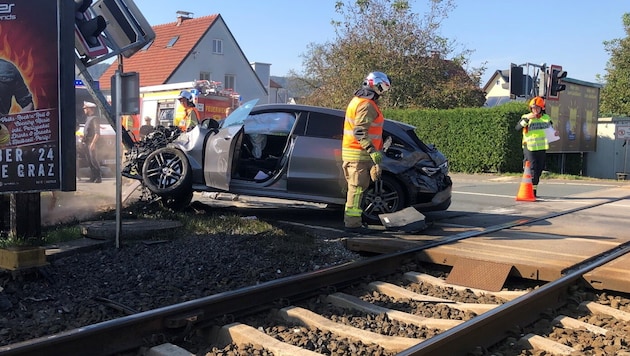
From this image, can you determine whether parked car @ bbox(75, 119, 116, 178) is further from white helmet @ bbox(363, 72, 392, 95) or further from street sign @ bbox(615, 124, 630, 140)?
street sign @ bbox(615, 124, 630, 140)

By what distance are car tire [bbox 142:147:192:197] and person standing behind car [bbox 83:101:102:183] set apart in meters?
5.84

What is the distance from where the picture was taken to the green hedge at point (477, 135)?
20594mm

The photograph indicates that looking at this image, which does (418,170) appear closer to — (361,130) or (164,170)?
(361,130)

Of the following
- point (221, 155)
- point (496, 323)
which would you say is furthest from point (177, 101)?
point (496, 323)

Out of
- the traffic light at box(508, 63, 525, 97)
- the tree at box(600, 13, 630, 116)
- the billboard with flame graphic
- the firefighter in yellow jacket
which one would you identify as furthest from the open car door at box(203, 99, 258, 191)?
the tree at box(600, 13, 630, 116)

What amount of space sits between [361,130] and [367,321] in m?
3.26

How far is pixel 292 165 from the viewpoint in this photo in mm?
7773

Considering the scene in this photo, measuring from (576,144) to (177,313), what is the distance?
21.3 m

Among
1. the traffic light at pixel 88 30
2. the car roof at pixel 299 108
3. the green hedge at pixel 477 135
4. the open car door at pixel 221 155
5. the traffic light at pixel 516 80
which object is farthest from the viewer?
the green hedge at pixel 477 135

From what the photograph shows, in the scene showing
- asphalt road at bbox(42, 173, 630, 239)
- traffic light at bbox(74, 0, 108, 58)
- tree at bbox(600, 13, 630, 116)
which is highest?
tree at bbox(600, 13, 630, 116)

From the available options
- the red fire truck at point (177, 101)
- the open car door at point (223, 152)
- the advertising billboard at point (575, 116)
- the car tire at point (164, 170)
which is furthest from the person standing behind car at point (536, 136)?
the red fire truck at point (177, 101)

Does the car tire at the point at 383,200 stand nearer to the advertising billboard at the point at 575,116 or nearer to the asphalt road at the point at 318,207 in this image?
the asphalt road at the point at 318,207

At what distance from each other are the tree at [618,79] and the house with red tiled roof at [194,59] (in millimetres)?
24690

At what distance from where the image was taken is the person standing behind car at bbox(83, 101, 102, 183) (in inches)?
517
